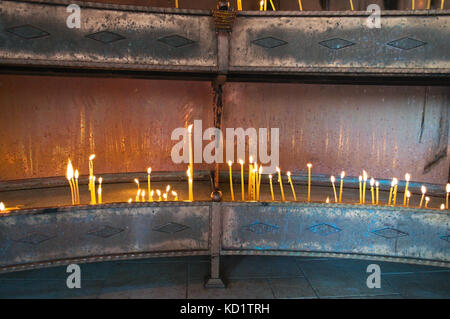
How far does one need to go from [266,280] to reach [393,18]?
2.60 metres

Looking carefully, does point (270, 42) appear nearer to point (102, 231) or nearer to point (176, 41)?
point (176, 41)

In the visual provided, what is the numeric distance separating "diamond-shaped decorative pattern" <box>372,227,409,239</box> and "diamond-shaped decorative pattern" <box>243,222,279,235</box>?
2.90ft

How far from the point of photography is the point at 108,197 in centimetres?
328

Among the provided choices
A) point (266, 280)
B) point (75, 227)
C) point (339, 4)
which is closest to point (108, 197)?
point (75, 227)

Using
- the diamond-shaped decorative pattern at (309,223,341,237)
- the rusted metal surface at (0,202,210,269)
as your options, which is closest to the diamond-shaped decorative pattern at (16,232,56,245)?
the rusted metal surface at (0,202,210,269)

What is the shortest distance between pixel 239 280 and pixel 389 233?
4.84ft

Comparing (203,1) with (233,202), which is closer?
(233,202)

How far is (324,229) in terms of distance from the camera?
2.92 meters

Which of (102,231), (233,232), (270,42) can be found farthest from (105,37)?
(233,232)

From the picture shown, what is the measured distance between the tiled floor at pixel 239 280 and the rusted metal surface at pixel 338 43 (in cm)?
201

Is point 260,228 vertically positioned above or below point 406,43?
below

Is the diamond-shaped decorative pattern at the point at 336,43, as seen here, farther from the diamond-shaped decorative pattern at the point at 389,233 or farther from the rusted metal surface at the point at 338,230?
the diamond-shaped decorative pattern at the point at 389,233
